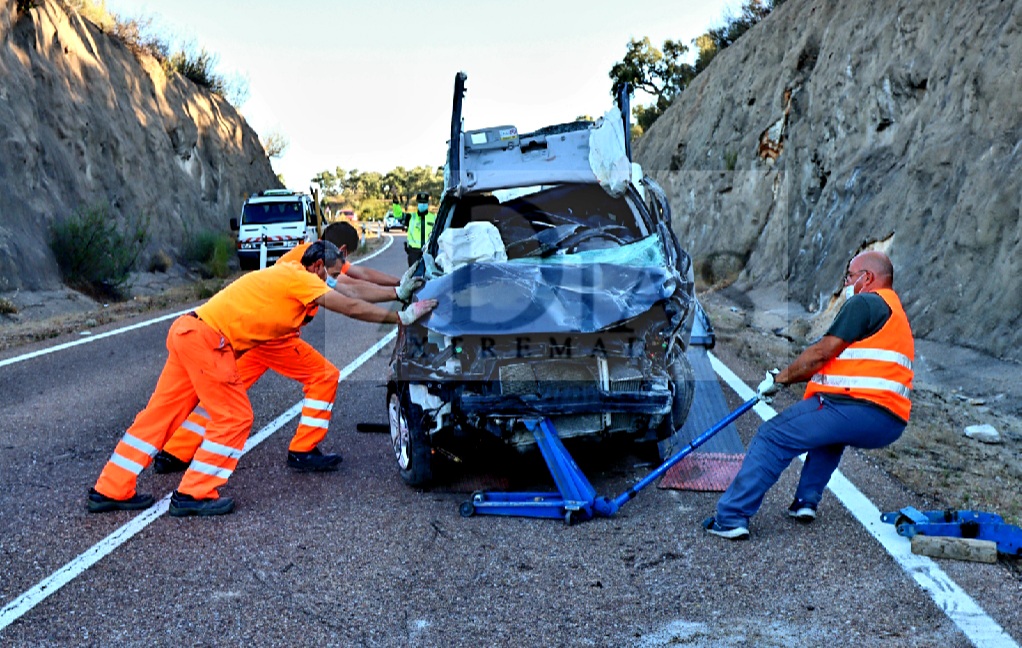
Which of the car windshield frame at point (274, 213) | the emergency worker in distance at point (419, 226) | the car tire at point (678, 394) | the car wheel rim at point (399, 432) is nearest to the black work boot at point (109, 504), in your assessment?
the car wheel rim at point (399, 432)

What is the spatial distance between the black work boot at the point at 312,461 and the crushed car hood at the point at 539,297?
54.9 inches

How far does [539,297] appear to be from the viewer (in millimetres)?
6238

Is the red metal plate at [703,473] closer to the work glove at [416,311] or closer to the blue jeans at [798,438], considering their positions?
the blue jeans at [798,438]

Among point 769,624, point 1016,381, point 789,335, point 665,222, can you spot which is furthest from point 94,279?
point 769,624

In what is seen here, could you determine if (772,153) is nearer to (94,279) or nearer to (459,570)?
(94,279)

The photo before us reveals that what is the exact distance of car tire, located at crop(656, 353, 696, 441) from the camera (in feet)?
20.5

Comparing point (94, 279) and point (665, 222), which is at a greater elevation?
point (665, 222)

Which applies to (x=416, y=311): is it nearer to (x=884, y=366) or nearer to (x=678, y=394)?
(x=678, y=394)

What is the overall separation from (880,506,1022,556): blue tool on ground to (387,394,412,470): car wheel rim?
285 centimetres

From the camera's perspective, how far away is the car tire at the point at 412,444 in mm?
6305

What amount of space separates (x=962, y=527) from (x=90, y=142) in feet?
87.3

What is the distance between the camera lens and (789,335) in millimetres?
14867

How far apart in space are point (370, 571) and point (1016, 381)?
283 inches

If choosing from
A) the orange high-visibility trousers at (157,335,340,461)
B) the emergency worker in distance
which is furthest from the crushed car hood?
the emergency worker in distance
